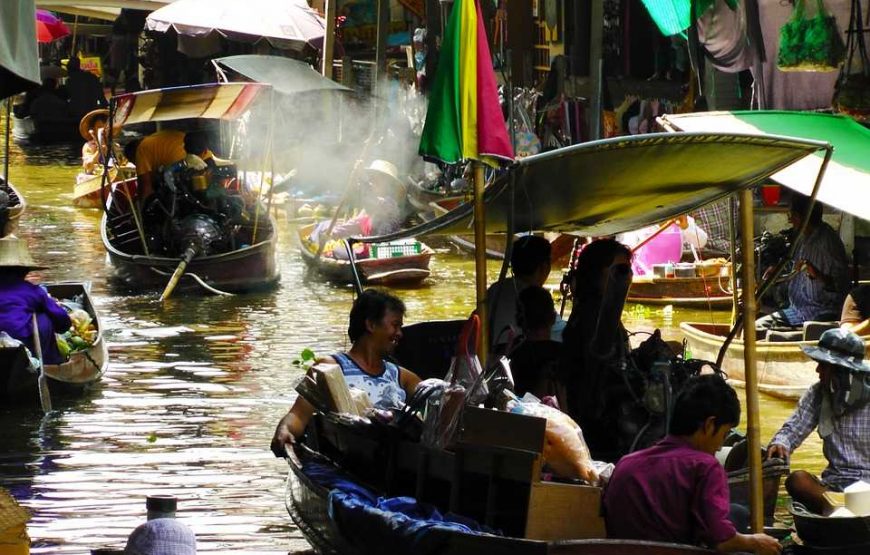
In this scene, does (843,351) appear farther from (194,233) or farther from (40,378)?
(194,233)

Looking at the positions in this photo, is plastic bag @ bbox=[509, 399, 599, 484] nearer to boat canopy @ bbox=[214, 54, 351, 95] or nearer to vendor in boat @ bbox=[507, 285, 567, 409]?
vendor in boat @ bbox=[507, 285, 567, 409]

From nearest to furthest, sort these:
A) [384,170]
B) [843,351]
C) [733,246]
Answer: [843,351], [733,246], [384,170]

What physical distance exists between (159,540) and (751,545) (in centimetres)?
215

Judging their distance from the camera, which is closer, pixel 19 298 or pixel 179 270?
pixel 19 298

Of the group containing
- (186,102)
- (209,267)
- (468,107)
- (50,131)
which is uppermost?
(468,107)

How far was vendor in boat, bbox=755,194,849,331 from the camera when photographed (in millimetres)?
10547

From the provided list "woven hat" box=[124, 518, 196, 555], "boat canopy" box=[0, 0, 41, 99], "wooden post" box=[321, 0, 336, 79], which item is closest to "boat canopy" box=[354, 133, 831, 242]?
"boat canopy" box=[0, 0, 41, 99]

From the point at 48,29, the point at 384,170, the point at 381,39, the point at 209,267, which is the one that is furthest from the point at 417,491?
the point at 48,29

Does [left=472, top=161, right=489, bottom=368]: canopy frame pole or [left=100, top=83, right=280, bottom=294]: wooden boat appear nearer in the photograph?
[left=472, top=161, right=489, bottom=368]: canopy frame pole

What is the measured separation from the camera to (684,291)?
14250mm

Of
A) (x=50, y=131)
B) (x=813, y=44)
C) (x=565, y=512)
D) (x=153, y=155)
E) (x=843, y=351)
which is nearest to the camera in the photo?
(x=565, y=512)

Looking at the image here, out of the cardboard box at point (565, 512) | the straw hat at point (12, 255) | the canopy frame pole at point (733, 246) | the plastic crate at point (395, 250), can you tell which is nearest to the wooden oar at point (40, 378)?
the straw hat at point (12, 255)

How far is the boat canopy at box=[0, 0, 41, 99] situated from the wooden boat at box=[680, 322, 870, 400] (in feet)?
19.4

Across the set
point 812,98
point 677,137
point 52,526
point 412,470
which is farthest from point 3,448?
point 812,98
